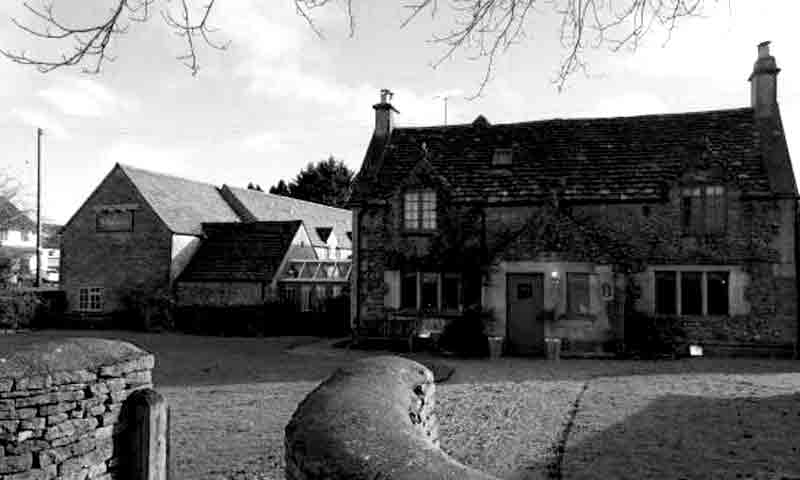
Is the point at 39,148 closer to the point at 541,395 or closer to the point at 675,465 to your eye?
the point at 541,395

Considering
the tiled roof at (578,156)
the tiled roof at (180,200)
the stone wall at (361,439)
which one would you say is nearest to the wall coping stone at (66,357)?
the stone wall at (361,439)

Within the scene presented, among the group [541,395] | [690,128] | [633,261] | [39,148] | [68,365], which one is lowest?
[541,395]

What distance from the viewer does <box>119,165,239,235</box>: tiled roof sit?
100 ft

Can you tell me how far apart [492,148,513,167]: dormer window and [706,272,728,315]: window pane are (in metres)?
7.50

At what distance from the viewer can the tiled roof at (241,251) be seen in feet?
95.1

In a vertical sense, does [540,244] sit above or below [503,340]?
above

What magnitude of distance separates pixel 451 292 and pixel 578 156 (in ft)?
21.5

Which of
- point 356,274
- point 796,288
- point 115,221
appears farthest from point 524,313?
point 115,221

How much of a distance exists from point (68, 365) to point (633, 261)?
16.7 metres

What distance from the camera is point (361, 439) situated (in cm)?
393

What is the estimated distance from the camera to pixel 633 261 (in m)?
19.6

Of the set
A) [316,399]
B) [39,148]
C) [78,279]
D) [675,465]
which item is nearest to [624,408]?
[675,465]

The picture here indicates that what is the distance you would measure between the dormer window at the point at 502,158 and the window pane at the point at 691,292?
6.91 m

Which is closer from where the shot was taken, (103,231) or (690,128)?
(690,128)
